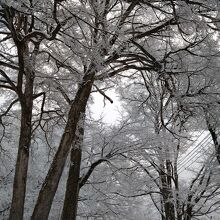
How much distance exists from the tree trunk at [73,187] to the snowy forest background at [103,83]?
0.02 m

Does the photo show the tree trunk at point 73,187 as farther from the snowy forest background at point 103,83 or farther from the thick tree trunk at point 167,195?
the thick tree trunk at point 167,195

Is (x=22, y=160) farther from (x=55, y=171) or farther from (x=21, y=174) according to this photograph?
(x=55, y=171)

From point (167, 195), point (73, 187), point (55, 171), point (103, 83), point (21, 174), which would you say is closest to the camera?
point (55, 171)

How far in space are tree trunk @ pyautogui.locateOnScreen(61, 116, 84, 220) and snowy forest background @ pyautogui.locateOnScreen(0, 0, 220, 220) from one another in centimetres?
2

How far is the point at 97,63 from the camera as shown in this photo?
4.16m

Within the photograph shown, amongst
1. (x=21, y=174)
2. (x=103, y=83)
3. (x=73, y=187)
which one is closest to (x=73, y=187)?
(x=73, y=187)

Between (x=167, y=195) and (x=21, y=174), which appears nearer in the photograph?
(x=21, y=174)

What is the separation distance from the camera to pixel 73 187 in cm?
659

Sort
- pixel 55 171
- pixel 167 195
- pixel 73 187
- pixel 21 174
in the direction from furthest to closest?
pixel 167 195, pixel 73 187, pixel 21 174, pixel 55 171

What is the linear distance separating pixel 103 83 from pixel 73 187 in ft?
10.5

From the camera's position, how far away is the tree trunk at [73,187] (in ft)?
20.3

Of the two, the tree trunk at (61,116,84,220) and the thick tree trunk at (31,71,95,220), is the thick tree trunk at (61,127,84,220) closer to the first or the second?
the tree trunk at (61,116,84,220)

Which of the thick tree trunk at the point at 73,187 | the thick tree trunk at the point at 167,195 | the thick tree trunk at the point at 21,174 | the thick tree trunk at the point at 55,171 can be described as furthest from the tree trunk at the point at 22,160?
the thick tree trunk at the point at 167,195

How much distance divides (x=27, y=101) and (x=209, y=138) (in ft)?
21.9
